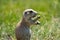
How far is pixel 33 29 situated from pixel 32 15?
44.7 inches

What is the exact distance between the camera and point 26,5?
1263cm

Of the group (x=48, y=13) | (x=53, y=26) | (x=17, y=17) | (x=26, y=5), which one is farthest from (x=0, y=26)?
(x=26, y=5)

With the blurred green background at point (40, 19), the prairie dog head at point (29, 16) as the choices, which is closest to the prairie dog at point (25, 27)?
the prairie dog head at point (29, 16)

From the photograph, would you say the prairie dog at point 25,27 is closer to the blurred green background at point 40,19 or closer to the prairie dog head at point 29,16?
the prairie dog head at point 29,16

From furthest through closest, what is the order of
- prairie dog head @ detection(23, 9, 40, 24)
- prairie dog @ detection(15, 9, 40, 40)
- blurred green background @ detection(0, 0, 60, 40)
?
blurred green background @ detection(0, 0, 60, 40)
prairie dog head @ detection(23, 9, 40, 24)
prairie dog @ detection(15, 9, 40, 40)

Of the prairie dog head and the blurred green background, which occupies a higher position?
the prairie dog head

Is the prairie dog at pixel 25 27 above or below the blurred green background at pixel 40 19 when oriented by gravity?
above

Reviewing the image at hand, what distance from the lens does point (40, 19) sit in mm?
9859

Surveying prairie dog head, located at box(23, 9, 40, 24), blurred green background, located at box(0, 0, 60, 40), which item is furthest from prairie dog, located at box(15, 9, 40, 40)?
blurred green background, located at box(0, 0, 60, 40)

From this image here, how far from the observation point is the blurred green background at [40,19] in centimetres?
842

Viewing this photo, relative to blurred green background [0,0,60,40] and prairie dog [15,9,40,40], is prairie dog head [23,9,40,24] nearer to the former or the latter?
prairie dog [15,9,40,40]

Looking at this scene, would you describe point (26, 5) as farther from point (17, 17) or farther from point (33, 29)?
point (33, 29)

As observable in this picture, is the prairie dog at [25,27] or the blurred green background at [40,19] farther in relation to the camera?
the blurred green background at [40,19]

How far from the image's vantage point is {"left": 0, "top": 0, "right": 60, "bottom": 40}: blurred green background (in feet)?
27.6
